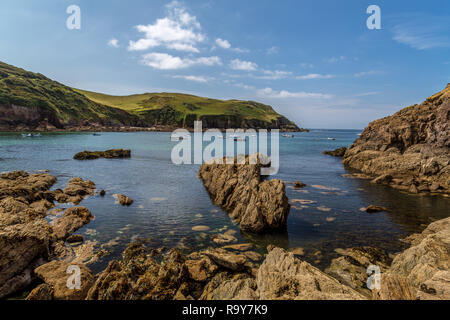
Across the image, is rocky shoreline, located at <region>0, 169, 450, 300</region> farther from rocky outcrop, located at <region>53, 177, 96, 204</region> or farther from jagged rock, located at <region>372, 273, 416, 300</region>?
rocky outcrop, located at <region>53, 177, 96, 204</region>

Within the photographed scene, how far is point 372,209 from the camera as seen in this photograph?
2950cm

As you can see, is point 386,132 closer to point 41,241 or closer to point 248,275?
point 248,275

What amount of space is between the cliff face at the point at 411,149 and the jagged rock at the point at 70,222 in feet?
159

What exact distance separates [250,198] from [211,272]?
12627 millimetres

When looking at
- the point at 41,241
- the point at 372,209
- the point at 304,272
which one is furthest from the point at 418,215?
the point at 41,241

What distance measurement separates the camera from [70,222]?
22.4m

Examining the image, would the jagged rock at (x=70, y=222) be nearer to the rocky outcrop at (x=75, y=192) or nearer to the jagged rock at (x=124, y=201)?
the jagged rock at (x=124, y=201)

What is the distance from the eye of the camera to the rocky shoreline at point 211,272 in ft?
32.8

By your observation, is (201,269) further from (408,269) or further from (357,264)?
(408,269)

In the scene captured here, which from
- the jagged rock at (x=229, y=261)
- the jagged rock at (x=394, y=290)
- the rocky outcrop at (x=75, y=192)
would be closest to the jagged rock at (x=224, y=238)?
the jagged rock at (x=229, y=261)

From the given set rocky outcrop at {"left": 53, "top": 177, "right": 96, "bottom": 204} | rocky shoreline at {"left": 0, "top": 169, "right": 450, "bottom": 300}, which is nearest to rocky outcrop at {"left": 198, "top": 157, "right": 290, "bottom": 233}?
rocky shoreline at {"left": 0, "top": 169, "right": 450, "bottom": 300}
